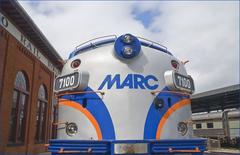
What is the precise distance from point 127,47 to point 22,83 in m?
15.7

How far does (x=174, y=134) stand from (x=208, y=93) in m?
27.4

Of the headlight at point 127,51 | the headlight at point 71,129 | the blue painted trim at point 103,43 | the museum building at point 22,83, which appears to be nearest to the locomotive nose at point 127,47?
the headlight at point 127,51

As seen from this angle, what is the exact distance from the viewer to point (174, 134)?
15.1ft

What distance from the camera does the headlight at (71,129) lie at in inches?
180

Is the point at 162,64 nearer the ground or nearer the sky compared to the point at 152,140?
nearer the sky

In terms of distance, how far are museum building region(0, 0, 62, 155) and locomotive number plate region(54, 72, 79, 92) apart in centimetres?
1063

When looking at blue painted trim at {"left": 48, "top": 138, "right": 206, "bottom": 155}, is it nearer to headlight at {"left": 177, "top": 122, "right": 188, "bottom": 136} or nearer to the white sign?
headlight at {"left": 177, "top": 122, "right": 188, "bottom": 136}

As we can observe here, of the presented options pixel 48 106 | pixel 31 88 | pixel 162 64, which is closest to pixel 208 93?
pixel 48 106

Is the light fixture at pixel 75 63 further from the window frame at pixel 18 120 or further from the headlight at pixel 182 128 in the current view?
the window frame at pixel 18 120

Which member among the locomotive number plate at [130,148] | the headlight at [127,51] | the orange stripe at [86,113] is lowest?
the locomotive number plate at [130,148]

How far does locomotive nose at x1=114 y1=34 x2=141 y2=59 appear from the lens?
4.74 m

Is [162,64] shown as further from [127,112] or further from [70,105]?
[70,105]

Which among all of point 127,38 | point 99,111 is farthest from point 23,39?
point 99,111

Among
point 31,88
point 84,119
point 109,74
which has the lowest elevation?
point 84,119
